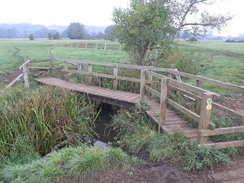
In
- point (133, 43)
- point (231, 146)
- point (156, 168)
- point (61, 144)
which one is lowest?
point (61, 144)

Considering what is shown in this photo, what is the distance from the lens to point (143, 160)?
421 centimetres

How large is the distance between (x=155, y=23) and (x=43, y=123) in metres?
5.87

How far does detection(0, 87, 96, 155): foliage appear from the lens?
16.8ft

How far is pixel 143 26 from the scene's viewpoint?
9266mm

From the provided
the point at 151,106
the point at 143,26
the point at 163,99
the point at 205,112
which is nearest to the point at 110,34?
the point at 143,26

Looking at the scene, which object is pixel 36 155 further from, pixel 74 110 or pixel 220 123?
pixel 220 123

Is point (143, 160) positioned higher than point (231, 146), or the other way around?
point (231, 146)

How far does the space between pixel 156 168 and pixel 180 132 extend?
90cm

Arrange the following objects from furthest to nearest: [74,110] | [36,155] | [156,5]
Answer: [156,5], [74,110], [36,155]

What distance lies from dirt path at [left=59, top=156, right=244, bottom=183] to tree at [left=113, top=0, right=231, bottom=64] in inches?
250

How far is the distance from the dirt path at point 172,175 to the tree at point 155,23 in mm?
6340

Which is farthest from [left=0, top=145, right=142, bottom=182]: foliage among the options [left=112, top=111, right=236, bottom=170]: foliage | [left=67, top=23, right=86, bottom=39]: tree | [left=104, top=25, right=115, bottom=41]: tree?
[left=67, top=23, right=86, bottom=39]: tree

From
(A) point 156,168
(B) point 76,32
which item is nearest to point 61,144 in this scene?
(A) point 156,168

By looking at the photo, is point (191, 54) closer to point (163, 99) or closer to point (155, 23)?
point (155, 23)
